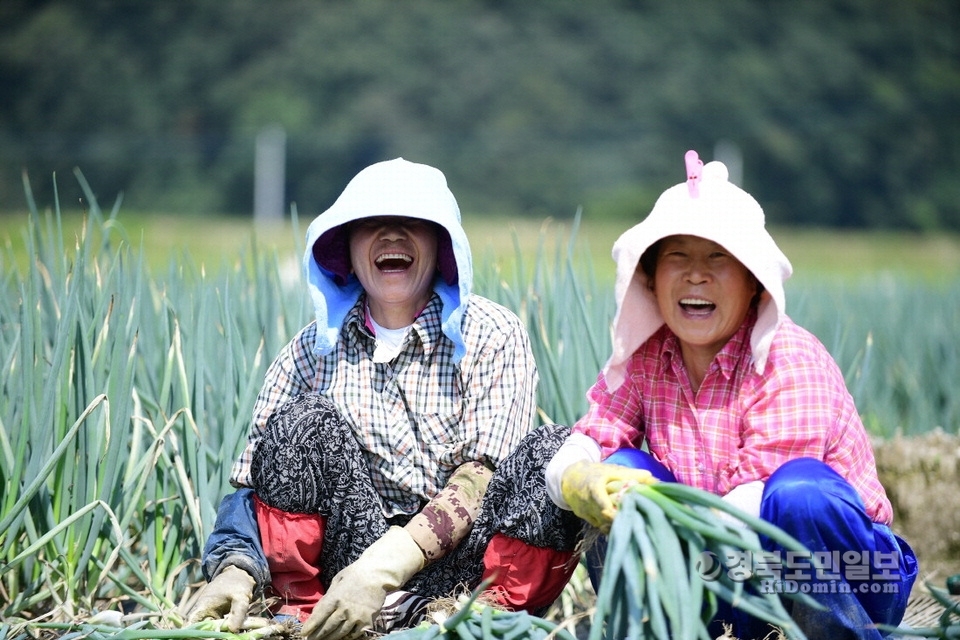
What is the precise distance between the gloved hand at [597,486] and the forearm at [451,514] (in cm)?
27

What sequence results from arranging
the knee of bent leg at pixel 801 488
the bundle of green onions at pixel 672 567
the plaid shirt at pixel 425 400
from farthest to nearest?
the plaid shirt at pixel 425 400
the knee of bent leg at pixel 801 488
the bundle of green onions at pixel 672 567

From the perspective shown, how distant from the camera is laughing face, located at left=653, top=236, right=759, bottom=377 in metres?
1.76

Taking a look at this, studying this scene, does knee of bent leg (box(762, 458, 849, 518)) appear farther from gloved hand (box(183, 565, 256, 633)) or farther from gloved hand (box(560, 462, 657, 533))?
gloved hand (box(183, 565, 256, 633))

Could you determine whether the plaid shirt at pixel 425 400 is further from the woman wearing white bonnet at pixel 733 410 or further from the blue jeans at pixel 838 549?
the blue jeans at pixel 838 549

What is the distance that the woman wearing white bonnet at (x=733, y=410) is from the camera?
64.7 inches

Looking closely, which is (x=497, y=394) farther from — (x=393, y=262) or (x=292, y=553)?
(x=292, y=553)

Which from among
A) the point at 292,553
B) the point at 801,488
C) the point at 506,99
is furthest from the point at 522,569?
the point at 506,99

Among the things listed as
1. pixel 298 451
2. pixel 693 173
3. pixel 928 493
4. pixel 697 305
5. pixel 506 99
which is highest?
pixel 506 99

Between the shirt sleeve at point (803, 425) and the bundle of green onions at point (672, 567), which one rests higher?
the shirt sleeve at point (803, 425)

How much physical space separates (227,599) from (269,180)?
552 inches

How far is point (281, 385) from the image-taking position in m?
2.05

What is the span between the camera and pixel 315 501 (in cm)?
191

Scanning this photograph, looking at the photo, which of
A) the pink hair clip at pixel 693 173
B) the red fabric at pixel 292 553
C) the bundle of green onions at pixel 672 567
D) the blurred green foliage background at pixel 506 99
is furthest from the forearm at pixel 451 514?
the blurred green foliage background at pixel 506 99

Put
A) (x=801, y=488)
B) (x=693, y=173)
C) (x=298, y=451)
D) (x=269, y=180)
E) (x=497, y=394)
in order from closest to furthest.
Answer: (x=801, y=488), (x=693, y=173), (x=298, y=451), (x=497, y=394), (x=269, y=180)
